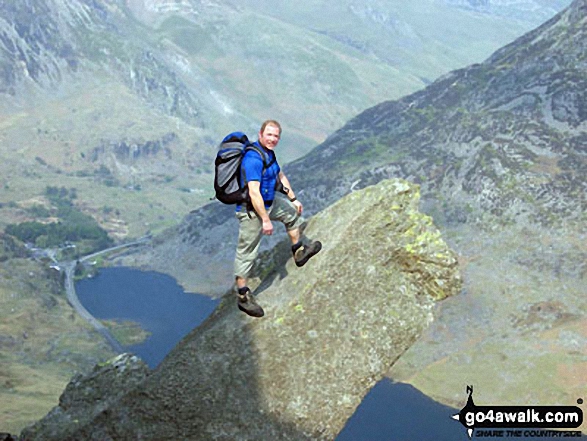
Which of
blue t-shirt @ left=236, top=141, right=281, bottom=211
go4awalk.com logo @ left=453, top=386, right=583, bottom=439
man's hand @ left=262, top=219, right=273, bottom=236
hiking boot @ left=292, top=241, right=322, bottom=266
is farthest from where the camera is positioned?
go4awalk.com logo @ left=453, top=386, right=583, bottom=439

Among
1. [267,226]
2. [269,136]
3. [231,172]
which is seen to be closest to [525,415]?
[267,226]

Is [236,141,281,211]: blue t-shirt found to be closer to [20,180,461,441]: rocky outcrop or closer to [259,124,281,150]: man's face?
[259,124,281,150]: man's face

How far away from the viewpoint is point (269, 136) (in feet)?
75.7

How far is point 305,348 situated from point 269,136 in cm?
828

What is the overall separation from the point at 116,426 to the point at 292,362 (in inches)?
273

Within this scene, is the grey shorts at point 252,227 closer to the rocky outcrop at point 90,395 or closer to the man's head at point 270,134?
the man's head at point 270,134

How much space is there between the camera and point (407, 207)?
26.4 metres

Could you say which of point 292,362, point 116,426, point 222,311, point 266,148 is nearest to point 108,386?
point 116,426

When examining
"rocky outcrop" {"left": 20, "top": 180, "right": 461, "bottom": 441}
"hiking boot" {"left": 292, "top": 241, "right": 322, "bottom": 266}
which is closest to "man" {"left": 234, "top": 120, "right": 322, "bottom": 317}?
"hiking boot" {"left": 292, "top": 241, "right": 322, "bottom": 266}

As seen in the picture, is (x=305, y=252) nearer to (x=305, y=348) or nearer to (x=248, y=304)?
(x=248, y=304)

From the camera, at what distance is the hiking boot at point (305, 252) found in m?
25.5

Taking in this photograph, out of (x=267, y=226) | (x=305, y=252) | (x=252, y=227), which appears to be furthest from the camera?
(x=305, y=252)

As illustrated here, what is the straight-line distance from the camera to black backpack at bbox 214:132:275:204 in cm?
2292

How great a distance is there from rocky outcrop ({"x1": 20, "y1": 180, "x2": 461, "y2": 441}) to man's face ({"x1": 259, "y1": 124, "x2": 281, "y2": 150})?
5.30m
